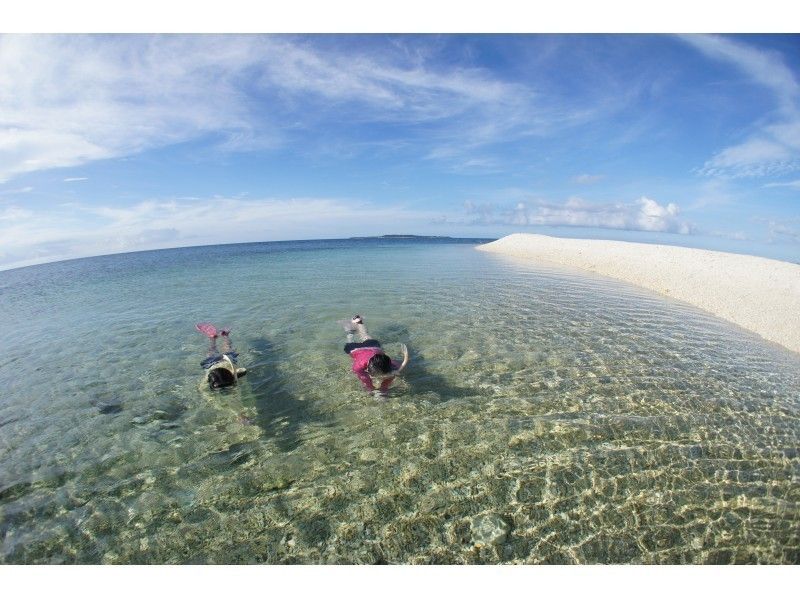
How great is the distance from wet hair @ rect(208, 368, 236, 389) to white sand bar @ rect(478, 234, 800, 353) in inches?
787

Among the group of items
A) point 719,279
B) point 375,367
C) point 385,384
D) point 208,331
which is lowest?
point 385,384

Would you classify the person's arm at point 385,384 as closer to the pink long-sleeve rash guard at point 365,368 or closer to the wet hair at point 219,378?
the pink long-sleeve rash guard at point 365,368

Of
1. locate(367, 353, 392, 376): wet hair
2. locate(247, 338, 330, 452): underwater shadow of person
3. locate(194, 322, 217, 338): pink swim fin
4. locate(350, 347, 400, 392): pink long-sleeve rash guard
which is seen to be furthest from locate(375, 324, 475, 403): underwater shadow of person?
locate(194, 322, 217, 338): pink swim fin

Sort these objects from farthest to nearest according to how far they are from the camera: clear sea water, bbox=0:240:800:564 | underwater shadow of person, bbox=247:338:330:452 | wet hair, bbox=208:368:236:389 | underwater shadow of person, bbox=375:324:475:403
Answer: wet hair, bbox=208:368:236:389 < underwater shadow of person, bbox=375:324:475:403 < underwater shadow of person, bbox=247:338:330:452 < clear sea water, bbox=0:240:800:564

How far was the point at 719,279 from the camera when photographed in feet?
79.7

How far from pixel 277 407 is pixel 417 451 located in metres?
4.02

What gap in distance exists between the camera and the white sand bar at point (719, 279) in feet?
54.1

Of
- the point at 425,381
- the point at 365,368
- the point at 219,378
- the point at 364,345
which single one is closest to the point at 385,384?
the point at 365,368

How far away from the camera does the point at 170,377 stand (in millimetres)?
11211

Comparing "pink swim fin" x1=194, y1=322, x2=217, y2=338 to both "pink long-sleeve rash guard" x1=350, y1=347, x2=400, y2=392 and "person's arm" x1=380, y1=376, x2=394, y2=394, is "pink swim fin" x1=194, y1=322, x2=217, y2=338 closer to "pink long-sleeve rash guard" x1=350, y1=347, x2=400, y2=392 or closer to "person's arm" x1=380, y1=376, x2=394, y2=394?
"pink long-sleeve rash guard" x1=350, y1=347, x2=400, y2=392

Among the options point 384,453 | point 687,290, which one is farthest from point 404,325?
point 687,290

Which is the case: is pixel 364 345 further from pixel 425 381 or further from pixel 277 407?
pixel 277 407

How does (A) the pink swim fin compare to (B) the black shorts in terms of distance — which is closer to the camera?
(B) the black shorts

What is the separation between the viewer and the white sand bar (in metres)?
16.5
